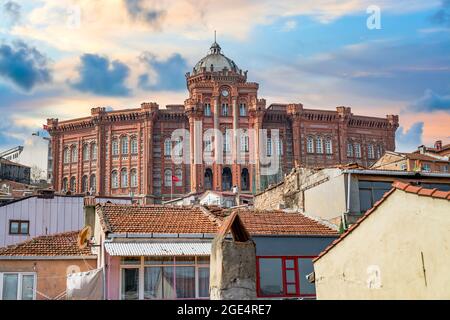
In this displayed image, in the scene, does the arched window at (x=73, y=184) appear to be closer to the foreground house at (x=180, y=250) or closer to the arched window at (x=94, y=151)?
the arched window at (x=94, y=151)

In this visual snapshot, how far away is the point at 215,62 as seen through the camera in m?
78.2

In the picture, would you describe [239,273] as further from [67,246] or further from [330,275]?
[67,246]

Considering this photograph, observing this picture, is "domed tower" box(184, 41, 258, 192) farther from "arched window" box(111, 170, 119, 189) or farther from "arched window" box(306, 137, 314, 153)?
"arched window" box(111, 170, 119, 189)

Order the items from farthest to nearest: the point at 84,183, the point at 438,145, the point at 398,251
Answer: the point at 84,183, the point at 438,145, the point at 398,251

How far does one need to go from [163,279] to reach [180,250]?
995mm

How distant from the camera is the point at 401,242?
10320mm

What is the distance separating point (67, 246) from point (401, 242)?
1389 centimetres

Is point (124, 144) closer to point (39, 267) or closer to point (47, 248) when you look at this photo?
point (47, 248)

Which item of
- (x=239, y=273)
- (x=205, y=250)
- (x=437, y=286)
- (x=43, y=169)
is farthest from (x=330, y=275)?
(x=43, y=169)

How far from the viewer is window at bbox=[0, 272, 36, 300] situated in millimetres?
19422

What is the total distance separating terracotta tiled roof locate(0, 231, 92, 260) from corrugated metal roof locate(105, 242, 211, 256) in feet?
8.83

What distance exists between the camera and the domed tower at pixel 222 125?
7038 centimetres

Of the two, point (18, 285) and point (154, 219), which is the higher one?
point (154, 219)

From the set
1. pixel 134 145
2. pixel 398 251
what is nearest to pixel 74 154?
pixel 134 145
